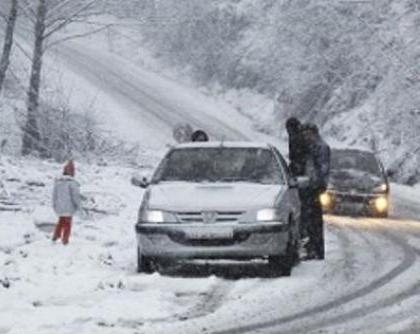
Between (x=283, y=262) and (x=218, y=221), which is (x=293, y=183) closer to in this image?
(x=283, y=262)

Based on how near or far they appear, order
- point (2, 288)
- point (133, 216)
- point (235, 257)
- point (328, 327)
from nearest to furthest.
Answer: point (328, 327)
point (2, 288)
point (235, 257)
point (133, 216)

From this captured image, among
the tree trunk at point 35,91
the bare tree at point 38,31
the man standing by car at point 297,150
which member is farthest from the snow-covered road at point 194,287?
the bare tree at point 38,31

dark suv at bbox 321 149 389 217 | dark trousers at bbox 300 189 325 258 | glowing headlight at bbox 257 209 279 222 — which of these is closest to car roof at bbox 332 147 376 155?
dark suv at bbox 321 149 389 217

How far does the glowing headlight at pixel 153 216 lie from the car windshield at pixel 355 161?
36.3 ft

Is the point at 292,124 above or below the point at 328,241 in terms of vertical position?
above

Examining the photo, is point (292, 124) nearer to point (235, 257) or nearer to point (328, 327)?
point (235, 257)

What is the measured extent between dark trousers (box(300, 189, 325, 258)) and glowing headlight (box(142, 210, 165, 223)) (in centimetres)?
287

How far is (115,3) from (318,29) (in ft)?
48.0

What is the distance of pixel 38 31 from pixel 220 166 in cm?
1621

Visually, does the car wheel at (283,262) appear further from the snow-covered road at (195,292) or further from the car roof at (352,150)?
the car roof at (352,150)

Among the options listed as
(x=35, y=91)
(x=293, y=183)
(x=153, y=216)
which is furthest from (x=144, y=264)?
(x=35, y=91)

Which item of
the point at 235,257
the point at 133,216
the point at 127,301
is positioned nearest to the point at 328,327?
the point at 127,301

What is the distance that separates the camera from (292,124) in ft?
52.4

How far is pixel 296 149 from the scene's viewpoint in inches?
628
